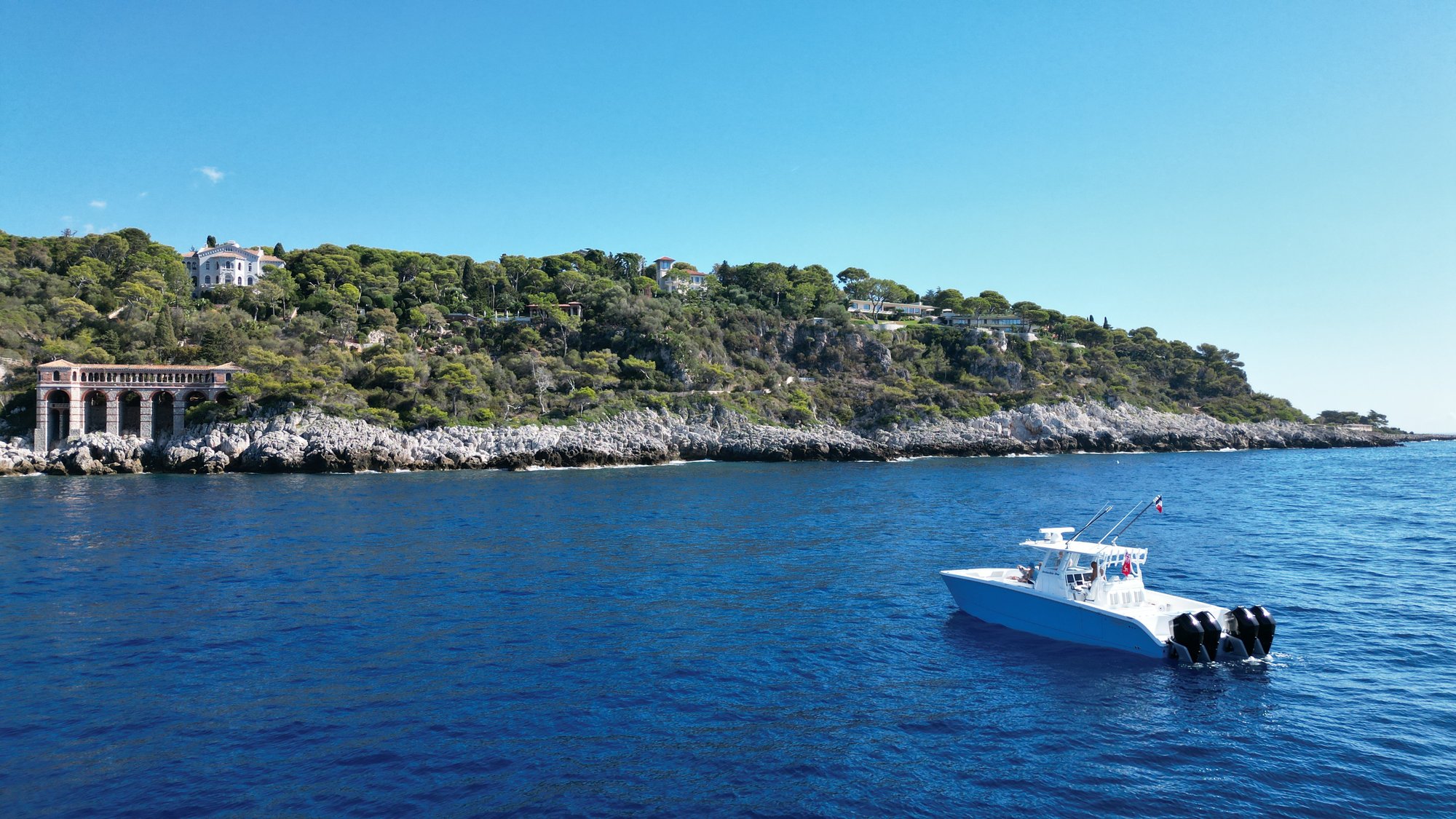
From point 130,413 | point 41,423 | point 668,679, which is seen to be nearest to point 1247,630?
point 668,679

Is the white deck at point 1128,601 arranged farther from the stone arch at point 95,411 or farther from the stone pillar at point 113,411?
the stone arch at point 95,411

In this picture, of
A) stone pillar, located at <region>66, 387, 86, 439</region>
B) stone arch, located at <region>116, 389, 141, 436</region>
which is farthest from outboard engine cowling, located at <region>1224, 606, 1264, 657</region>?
stone arch, located at <region>116, 389, 141, 436</region>

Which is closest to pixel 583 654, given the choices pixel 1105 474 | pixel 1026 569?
pixel 1026 569

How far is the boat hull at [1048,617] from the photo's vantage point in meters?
20.6

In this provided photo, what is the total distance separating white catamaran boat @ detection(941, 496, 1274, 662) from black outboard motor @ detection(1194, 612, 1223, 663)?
0.06 feet

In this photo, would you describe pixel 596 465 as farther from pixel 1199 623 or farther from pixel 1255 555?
pixel 1199 623

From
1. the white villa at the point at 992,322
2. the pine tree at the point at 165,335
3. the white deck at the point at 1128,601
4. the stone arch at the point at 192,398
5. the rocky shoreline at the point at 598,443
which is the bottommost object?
the white deck at the point at 1128,601

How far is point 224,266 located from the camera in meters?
104

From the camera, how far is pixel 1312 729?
53.3 ft

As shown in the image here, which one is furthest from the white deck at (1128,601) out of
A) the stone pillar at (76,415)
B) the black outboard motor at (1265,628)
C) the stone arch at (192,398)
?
the stone pillar at (76,415)

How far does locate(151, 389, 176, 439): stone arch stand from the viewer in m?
69.9

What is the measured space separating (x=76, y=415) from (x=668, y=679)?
243 ft

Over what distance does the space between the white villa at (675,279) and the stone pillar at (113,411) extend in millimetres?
72140

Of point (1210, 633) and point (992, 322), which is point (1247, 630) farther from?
point (992, 322)
